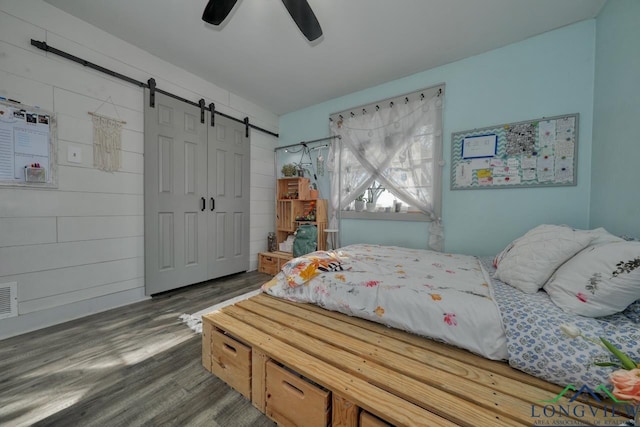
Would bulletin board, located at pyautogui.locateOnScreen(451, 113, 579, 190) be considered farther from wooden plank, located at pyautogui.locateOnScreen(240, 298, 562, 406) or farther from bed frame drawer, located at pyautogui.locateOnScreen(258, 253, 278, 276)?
bed frame drawer, located at pyautogui.locateOnScreen(258, 253, 278, 276)

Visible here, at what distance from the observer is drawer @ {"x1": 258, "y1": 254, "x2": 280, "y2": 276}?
139 inches

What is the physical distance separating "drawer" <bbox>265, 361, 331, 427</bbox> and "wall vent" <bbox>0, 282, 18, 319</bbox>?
222cm

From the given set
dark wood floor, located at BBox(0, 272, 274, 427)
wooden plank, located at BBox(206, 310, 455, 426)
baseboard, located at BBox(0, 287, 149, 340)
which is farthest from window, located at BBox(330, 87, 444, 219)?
baseboard, located at BBox(0, 287, 149, 340)

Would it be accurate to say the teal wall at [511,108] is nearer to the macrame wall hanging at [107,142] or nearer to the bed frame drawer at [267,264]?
the bed frame drawer at [267,264]

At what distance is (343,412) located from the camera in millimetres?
924

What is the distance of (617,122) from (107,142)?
422 cm

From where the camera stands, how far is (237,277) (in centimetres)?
342

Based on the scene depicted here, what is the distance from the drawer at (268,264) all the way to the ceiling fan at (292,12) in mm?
2762

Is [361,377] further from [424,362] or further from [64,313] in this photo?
[64,313]

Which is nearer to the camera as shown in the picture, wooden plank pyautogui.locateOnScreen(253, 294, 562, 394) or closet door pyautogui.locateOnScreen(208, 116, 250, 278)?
wooden plank pyautogui.locateOnScreen(253, 294, 562, 394)

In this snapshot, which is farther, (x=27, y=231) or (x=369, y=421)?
(x=27, y=231)

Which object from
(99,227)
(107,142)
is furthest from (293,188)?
(99,227)

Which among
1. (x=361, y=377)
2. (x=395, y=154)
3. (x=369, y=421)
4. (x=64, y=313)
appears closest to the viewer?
(x=369, y=421)

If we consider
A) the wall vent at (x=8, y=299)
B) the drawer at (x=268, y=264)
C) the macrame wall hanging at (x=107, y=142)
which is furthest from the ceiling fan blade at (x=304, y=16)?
the wall vent at (x=8, y=299)
